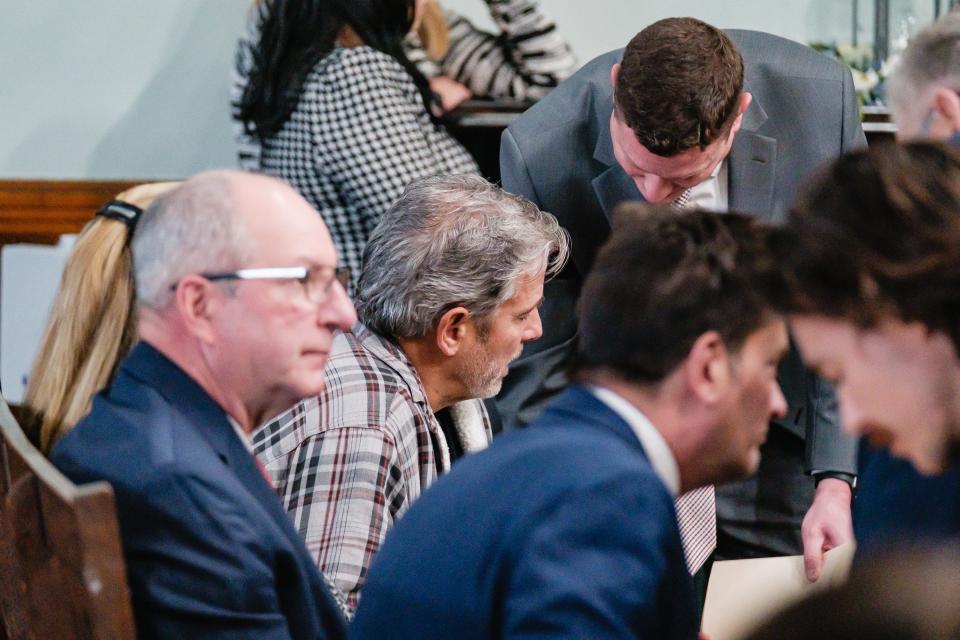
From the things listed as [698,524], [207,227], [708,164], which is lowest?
[698,524]

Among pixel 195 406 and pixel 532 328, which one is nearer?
pixel 195 406

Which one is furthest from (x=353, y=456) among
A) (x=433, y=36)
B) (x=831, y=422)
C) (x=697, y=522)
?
(x=433, y=36)

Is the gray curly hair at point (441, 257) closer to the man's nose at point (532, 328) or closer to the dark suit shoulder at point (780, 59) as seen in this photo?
the man's nose at point (532, 328)

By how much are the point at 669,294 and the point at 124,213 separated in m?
0.83

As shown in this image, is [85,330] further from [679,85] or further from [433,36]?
[433,36]

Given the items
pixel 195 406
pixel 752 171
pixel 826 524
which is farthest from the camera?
pixel 752 171

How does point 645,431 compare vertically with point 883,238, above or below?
below

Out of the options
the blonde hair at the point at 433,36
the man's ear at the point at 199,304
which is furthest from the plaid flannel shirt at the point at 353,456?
the blonde hair at the point at 433,36

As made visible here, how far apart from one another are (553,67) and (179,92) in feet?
4.01

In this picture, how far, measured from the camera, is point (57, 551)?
1386 millimetres

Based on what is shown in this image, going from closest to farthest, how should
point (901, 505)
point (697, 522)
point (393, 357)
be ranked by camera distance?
point (901, 505)
point (393, 357)
point (697, 522)

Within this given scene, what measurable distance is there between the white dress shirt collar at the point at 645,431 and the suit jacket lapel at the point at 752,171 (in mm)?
1204

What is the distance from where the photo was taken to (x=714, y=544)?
2.47 m

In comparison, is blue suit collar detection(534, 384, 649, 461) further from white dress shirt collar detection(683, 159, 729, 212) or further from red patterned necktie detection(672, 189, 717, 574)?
white dress shirt collar detection(683, 159, 729, 212)
